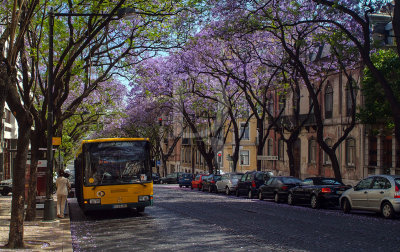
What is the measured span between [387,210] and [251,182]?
47.0ft

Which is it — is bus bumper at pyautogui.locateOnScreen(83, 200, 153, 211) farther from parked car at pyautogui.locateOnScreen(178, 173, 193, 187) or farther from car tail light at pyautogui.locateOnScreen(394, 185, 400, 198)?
parked car at pyautogui.locateOnScreen(178, 173, 193, 187)

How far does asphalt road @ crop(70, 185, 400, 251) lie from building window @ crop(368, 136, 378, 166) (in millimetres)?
17519

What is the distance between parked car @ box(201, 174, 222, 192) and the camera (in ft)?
130

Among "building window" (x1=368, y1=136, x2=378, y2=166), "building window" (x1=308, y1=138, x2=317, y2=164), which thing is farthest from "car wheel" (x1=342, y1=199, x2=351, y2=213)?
"building window" (x1=308, y1=138, x2=317, y2=164)

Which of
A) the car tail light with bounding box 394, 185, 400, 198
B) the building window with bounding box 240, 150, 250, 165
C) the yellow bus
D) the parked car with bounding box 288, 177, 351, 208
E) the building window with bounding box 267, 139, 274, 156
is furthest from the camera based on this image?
the building window with bounding box 240, 150, 250, 165

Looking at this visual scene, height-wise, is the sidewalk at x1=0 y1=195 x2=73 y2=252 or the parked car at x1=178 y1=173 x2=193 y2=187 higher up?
the sidewalk at x1=0 y1=195 x2=73 y2=252

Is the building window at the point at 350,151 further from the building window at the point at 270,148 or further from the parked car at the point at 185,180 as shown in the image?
the parked car at the point at 185,180

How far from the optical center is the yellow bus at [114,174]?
17.9 metres

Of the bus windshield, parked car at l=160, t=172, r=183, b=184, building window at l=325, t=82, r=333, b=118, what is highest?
building window at l=325, t=82, r=333, b=118

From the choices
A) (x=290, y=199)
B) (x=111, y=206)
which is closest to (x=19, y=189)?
(x=111, y=206)

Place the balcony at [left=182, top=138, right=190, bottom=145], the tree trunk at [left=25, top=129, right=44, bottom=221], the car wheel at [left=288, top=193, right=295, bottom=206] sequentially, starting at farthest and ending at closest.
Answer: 1. the balcony at [left=182, top=138, right=190, bottom=145]
2. the car wheel at [left=288, top=193, right=295, bottom=206]
3. the tree trunk at [left=25, top=129, right=44, bottom=221]

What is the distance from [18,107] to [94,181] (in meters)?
6.67

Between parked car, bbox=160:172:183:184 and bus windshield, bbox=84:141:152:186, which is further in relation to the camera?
parked car, bbox=160:172:183:184

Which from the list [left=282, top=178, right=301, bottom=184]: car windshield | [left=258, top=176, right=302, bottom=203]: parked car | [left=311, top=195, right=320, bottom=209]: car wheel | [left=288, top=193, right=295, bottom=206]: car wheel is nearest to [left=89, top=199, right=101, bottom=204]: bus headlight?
[left=311, top=195, right=320, bottom=209]: car wheel
